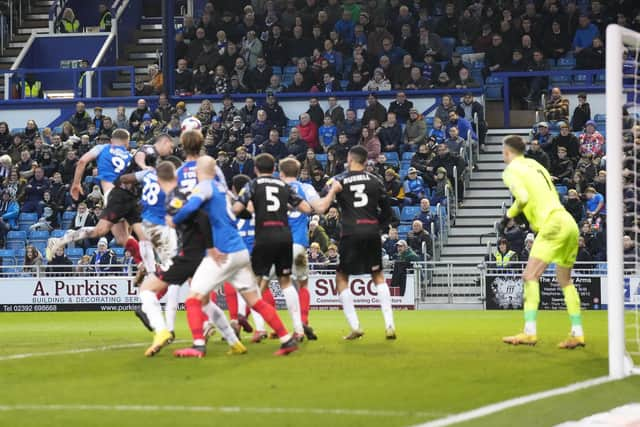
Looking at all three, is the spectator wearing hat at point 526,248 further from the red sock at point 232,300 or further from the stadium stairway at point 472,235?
the red sock at point 232,300

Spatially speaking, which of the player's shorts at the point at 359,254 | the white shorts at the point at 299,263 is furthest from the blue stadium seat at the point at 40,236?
the player's shorts at the point at 359,254

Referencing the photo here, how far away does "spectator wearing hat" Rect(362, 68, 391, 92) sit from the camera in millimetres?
31859

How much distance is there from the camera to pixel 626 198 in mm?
13812

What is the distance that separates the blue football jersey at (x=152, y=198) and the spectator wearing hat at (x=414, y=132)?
1583cm

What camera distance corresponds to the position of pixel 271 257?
541 inches

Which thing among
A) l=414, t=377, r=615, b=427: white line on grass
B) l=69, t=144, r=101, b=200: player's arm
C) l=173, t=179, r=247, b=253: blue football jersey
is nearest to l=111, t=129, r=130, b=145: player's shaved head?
l=69, t=144, r=101, b=200: player's arm

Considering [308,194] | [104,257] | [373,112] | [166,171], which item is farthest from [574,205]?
[166,171]

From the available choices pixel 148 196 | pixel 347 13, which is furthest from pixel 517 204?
pixel 347 13

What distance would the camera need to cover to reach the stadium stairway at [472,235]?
87.6 feet

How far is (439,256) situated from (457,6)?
883 centimetres

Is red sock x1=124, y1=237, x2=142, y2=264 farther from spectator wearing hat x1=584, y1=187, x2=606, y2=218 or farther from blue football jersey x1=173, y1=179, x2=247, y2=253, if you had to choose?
spectator wearing hat x1=584, y1=187, x2=606, y2=218

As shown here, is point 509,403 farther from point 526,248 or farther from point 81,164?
point 526,248

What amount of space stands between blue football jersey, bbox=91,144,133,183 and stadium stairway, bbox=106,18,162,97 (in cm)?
2167

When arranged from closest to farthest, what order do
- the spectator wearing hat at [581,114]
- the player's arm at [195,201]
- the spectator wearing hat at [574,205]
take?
1. the player's arm at [195,201]
2. the spectator wearing hat at [574,205]
3. the spectator wearing hat at [581,114]
